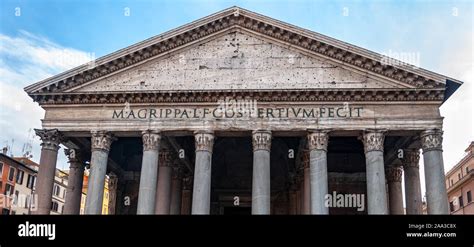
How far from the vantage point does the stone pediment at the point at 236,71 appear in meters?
18.2

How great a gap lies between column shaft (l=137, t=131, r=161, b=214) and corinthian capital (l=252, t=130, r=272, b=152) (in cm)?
349

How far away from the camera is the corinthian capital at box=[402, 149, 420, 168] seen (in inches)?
778

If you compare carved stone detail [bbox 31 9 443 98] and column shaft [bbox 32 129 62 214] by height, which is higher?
carved stone detail [bbox 31 9 443 98]

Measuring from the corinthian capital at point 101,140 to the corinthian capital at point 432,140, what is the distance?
36.8 feet

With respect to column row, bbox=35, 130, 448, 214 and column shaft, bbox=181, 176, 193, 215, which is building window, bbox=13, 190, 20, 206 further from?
column row, bbox=35, 130, 448, 214

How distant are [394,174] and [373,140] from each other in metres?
5.20

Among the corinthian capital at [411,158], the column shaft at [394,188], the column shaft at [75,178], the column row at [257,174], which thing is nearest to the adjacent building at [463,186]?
the column shaft at [394,188]

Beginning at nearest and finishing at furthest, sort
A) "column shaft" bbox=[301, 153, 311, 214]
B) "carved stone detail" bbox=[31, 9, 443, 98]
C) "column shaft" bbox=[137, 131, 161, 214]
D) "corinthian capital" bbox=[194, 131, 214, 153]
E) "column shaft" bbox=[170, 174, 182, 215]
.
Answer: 1. "column shaft" bbox=[137, 131, 161, 214]
2. "corinthian capital" bbox=[194, 131, 214, 153]
3. "carved stone detail" bbox=[31, 9, 443, 98]
4. "column shaft" bbox=[301, 153, 311, 214]
5. "column shaft" bbox=[170, 174, 182, 215]

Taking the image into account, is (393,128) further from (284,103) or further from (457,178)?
(457,178)

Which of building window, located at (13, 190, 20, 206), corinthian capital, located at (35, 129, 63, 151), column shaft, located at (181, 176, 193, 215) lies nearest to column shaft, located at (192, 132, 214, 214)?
corinthian capital, located at (35, 129, 63, 151)
